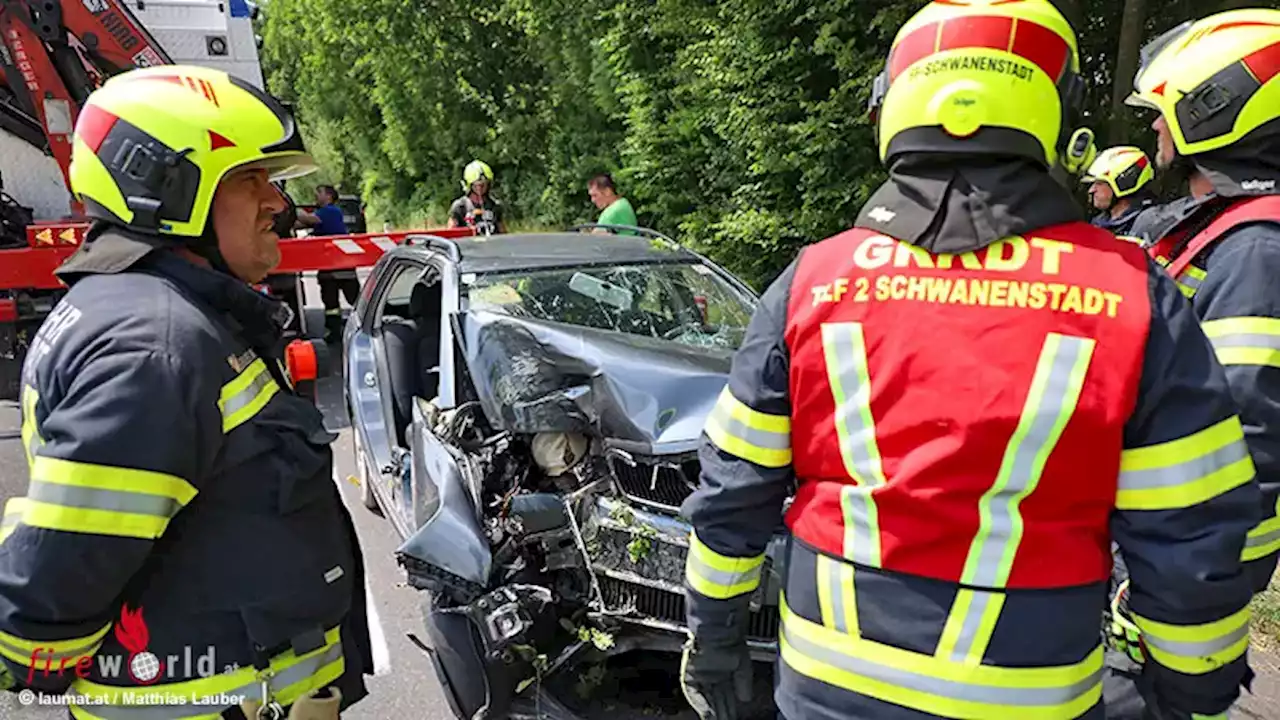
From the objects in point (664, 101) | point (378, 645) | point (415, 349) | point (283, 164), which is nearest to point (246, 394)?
point (283, 164)

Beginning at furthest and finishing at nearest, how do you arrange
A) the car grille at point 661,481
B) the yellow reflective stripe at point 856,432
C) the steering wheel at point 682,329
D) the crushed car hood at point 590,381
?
the steering wheel at point 682,329
the crushed car hood at point 590,381
the car grille at point 661,481
the yellow reflective stripe at point 856,432

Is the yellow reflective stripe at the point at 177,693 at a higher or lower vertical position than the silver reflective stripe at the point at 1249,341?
lower

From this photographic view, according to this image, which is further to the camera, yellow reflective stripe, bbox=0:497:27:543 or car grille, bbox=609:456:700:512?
car grille, bbox=609:456:700:512

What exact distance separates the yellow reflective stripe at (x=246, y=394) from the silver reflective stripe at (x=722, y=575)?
833mm

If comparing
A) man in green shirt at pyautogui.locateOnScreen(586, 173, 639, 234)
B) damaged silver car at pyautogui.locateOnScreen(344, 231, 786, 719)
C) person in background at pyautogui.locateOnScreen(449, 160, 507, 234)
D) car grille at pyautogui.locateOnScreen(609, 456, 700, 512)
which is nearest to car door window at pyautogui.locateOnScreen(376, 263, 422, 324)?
damaged silver car at pyautogui.locateOnScreen(344, 231, 786, 719)

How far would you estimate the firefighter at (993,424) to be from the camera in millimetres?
1314

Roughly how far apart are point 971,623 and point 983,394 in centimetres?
36

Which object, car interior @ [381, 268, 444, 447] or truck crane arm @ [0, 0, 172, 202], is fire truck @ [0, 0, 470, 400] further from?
car interior @ [381, 268, 444, 447]

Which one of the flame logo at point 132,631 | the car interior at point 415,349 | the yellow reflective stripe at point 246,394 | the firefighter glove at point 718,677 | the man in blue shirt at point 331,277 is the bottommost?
the man in blue shirt at point 331,277

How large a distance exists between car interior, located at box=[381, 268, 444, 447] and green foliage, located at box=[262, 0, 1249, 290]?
3.89m

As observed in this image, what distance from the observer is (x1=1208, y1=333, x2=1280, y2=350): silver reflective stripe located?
183 cm

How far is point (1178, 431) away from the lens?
4.29 ft

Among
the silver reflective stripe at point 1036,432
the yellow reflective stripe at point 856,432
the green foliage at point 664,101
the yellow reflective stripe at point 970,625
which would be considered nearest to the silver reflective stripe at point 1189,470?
the silver reflective stripe at point 1036,432

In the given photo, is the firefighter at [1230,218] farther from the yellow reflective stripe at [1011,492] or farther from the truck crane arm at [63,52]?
the truck crane arm at [63,52]
